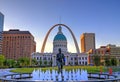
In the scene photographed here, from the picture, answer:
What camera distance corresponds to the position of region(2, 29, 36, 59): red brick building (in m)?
166

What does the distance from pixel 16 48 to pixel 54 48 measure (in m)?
42.4

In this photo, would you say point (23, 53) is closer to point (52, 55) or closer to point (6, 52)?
point (6, 52)

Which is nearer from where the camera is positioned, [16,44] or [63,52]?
[63,52]

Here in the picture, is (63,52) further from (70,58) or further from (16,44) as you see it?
(16,44)

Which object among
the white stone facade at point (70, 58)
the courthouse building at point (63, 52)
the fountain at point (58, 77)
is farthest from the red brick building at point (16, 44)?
the fountain at point (58, 77)

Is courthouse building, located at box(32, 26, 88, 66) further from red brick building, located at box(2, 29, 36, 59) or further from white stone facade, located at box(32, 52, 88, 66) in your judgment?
red brick building, located at box(2, 29, 36, 59)

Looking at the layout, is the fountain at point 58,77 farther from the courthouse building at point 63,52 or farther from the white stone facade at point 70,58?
the white stone facade at point 70,58

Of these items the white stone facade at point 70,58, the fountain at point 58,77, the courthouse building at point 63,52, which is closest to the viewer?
the fountain at point 58,77

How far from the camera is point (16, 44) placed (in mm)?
166625

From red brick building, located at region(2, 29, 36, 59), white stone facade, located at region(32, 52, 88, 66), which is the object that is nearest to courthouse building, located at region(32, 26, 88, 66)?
white stone facade, located at region(32, 52, 88, 66)

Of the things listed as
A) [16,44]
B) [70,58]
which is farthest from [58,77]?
[16,44]

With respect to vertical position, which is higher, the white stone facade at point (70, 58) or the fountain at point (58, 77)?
the white stone facade at point (70, 58)

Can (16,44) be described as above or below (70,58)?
above

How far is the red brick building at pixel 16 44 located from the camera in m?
166
